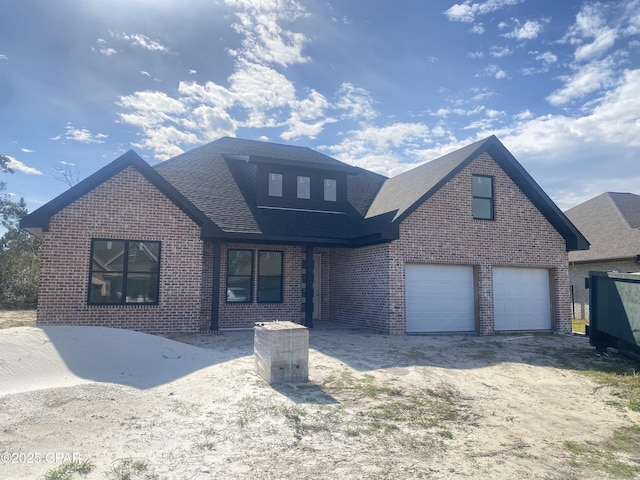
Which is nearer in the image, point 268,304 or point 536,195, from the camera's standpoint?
point 268,304

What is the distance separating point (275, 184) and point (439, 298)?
698cm

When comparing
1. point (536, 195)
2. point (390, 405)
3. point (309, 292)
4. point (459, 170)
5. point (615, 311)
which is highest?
point (459, 170)

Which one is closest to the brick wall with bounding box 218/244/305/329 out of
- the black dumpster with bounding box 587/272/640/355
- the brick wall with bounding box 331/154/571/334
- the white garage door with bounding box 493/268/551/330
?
the brick wall with bounding box 331/154/571/334

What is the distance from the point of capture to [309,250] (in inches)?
579

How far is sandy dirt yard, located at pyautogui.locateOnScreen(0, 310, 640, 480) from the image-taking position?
4.39 meters

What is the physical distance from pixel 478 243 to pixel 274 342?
960 centimetres

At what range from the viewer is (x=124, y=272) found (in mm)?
11852

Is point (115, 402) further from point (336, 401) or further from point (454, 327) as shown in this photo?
point (454, 327)

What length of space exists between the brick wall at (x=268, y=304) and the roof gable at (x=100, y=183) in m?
2.12

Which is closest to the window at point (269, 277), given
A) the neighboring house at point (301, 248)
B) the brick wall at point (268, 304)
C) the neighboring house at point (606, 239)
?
the neighboring house at point (301, 248)

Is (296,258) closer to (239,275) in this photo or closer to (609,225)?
(239,275)

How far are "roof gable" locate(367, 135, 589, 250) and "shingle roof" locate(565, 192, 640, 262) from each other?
19.0 ft

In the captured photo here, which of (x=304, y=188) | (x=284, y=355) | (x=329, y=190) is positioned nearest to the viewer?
(x=284, y=355)

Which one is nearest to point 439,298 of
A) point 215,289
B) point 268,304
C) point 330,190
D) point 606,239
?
point 268,304
